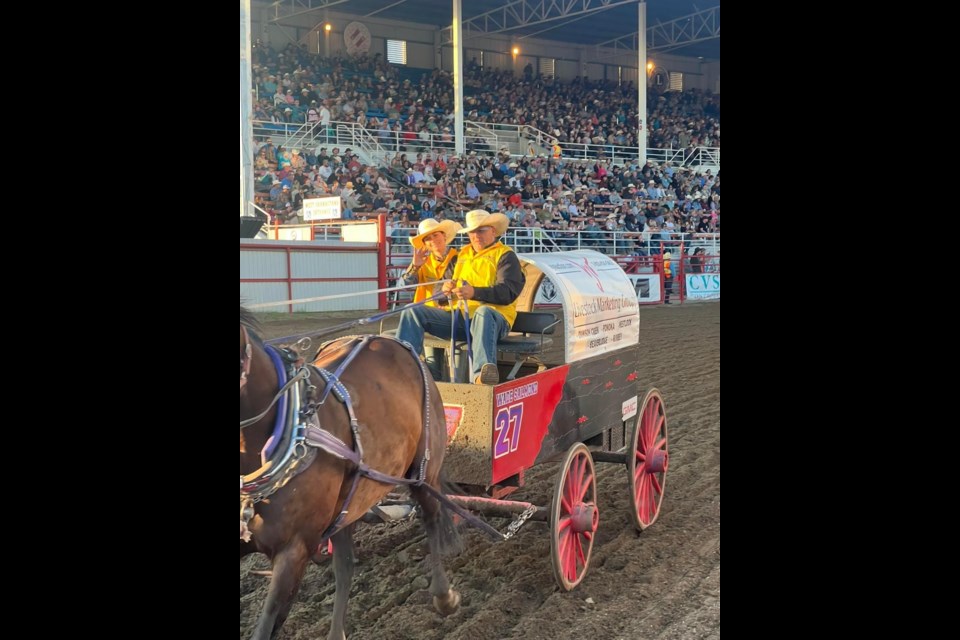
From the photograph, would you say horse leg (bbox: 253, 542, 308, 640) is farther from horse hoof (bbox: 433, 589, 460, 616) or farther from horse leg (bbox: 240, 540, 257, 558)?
horse hoof (bbox: 433, 589, 460, 616)

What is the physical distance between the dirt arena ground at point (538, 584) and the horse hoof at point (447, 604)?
0.10ft

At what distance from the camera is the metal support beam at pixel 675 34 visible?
2617 cm

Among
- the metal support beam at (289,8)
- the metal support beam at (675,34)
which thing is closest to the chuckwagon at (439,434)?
the metal support beam at (289,8)

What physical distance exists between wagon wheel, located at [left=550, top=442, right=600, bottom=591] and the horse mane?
163 centimetres

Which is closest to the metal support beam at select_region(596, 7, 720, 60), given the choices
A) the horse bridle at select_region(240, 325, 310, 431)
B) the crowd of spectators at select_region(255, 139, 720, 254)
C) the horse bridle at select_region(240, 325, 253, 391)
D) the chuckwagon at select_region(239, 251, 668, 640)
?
the crowd of spectators at select_region(255, 139, 720, 254)

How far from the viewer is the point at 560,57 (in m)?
27.6

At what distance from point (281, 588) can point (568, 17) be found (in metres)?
23.1

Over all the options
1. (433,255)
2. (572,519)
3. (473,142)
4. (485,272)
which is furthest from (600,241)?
(572,519)

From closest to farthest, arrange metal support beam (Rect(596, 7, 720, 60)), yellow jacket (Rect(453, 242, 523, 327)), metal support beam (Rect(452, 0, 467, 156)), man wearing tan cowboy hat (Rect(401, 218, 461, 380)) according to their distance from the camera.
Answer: yellow jacket (Rect(453, 242, 523, 327))
man wearing tan cowboy hat (Rect(401, 218, 461, 380))
metal support beam (Rect(452, 0, 467, 156))
metal support beam (Rect(596, 7, 720, 60))

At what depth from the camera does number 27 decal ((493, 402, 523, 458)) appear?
12.1ft

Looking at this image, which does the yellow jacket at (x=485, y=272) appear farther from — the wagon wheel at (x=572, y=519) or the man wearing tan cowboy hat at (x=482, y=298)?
the wagon wheel at (x=572, y=519)

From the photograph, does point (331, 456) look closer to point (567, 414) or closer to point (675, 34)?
point (567, 414)
